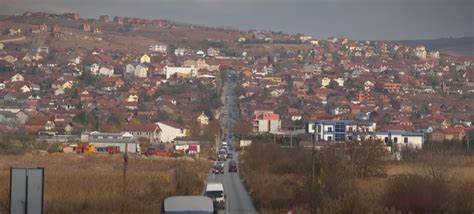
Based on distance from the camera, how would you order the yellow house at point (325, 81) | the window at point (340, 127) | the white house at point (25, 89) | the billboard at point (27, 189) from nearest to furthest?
the billboard at point (27, 189) < the window at point (340, 127) < the white house at point (25, 89) < the yellow house at point (325, 81)

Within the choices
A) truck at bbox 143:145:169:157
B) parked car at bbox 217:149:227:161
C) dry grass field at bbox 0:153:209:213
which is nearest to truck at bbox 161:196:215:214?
dry grass field at bbox 0:153:209:213

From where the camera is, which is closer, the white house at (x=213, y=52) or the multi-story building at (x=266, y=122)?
the multi-story building at (x=266, y=122)

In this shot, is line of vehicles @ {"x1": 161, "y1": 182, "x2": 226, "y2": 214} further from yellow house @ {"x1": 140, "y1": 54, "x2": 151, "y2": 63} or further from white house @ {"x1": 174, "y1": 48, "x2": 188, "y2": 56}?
white house @ {"x1": 174, "y1": 48, "x2": 188, "y2": 56}

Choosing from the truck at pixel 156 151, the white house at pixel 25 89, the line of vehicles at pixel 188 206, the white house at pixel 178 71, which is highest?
the white house at pixel 178 71

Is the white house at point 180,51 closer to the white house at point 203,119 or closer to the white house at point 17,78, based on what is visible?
the white house at point 17,78

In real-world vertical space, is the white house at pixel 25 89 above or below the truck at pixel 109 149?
above

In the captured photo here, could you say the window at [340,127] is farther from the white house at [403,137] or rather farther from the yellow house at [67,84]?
the yellow house at [67,84]

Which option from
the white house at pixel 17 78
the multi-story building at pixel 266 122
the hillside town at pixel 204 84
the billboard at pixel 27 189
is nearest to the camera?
the billboard at pixel 27 189

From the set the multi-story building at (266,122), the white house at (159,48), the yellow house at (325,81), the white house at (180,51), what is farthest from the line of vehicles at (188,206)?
the white house at (159,48)
